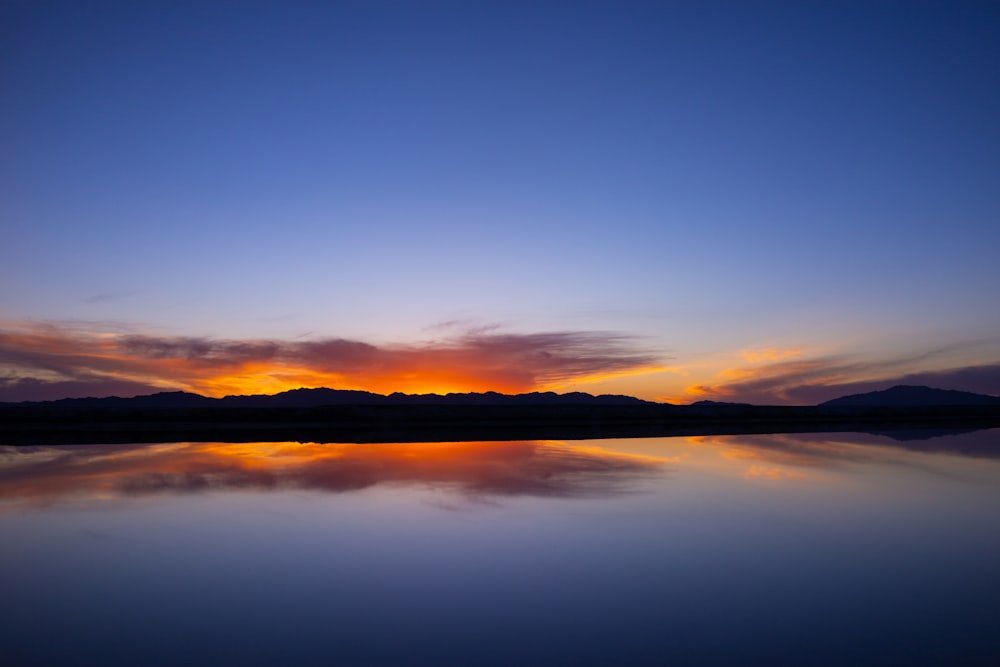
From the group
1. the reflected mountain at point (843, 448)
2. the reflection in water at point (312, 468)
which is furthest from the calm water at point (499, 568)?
the reflected mountain at point (843, 448)

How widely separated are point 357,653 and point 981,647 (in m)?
3.48

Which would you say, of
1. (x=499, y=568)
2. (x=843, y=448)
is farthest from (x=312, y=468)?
(x=843, y=448)

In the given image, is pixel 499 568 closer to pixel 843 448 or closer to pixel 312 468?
pixel 312 468

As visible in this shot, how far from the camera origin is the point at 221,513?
24.2 ft

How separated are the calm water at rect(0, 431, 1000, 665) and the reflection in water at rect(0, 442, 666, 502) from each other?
0.44ft

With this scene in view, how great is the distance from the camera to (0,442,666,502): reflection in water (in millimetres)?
9125

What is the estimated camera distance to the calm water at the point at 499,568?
146 inches

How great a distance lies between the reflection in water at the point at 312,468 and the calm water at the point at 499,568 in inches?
5.2

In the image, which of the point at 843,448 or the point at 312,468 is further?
the point at 843,448

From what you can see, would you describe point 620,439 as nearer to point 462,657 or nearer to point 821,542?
point 821,542

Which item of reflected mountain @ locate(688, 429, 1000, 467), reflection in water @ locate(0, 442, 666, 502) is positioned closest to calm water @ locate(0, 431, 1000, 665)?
reflection in water @ locate(0, 442, 666, 502)

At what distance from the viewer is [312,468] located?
11445 millimetres

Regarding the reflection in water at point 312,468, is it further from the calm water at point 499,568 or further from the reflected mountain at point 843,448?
the reflected mountain at point 843,448

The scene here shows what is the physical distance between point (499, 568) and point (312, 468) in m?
7.08
